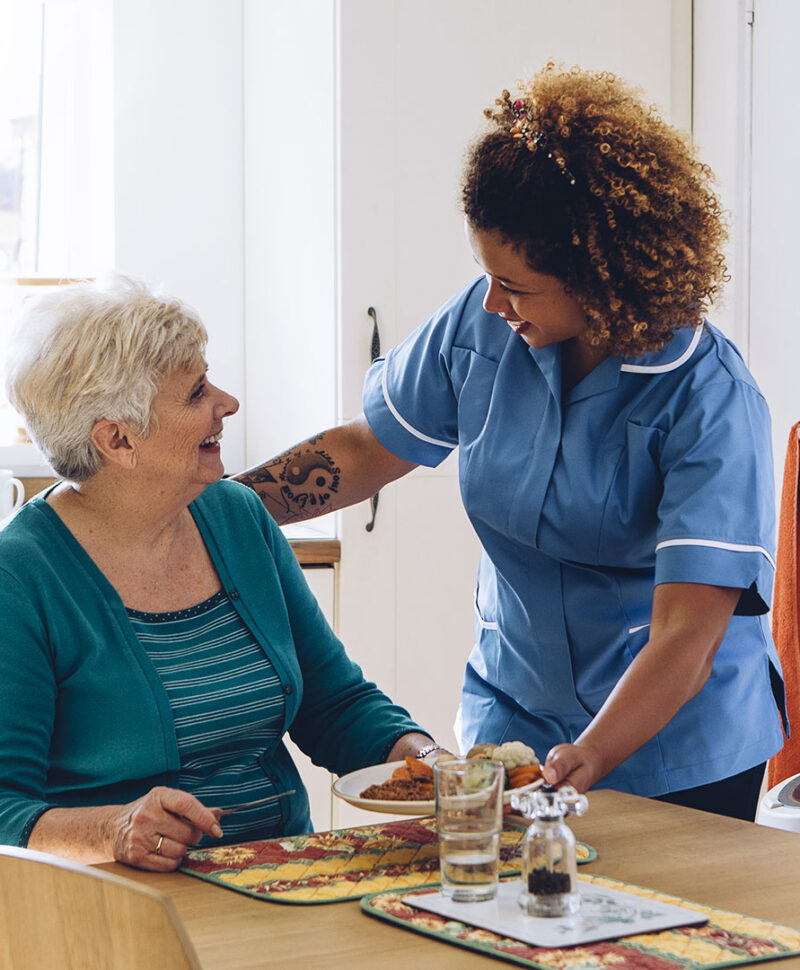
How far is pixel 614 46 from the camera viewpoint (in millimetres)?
2832

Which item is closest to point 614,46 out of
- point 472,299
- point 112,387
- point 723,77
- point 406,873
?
point 723,77

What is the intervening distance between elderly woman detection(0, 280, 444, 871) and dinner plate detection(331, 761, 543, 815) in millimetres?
119

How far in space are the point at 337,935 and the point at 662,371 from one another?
796 millimetres

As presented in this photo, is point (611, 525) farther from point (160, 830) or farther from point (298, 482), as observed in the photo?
point (160, 830)

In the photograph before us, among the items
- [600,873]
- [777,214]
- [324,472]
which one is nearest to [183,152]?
[777,214]

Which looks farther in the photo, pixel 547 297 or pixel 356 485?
pixel 356 485

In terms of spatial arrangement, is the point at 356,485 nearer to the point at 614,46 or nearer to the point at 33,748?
the point at 33,748

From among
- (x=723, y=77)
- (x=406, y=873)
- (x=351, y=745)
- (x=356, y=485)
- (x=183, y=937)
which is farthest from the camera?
(x=723, y=77)

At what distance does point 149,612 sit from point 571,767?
521 millimetres

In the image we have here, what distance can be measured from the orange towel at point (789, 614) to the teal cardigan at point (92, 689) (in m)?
0.87

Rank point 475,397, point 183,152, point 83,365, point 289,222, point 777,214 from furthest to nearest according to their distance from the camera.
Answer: point 183,152 < point 289,222 < point 777,214 < point 475,397 < point 83,365

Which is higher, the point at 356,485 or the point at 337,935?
the point at 356,485

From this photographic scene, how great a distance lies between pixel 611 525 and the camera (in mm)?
1531

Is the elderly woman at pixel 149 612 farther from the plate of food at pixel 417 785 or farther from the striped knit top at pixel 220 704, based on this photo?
the plate of food at pixel 417 785
